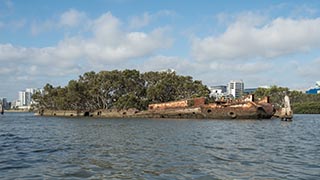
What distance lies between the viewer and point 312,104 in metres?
148

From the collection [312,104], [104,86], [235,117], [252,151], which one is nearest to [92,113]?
[104,86]

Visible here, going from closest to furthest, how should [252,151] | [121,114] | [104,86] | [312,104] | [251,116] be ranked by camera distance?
[252,151], [251,116], [121,114], [104,86], [312,104]

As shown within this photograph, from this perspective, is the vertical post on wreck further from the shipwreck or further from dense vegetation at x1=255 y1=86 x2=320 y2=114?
dense vegetation at x1=255 y1=86 x2=320 y2=114

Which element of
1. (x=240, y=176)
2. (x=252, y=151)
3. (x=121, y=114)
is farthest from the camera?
(x=121, y=114)

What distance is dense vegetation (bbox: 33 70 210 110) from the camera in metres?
108

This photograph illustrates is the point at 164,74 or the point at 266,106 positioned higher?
the point at 164,74

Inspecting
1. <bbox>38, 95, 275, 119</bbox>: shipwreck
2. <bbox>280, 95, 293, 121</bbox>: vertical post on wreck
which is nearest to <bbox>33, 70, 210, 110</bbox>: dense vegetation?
<bbox>38, 95, 275, 119</bbox>: shipwreck

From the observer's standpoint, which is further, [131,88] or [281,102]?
[281,102]

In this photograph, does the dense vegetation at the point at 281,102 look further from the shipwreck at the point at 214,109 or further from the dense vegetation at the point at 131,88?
the shipwreck at the point at 214,109

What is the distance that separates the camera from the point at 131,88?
11294cm

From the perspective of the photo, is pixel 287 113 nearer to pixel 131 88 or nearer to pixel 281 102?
pixel 131 88

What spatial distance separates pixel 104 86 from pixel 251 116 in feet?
170

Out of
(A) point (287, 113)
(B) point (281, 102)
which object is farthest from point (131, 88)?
(B) point (281, 102)

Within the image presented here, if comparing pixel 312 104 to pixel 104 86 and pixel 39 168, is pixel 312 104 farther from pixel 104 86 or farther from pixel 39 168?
pixel 39 168
